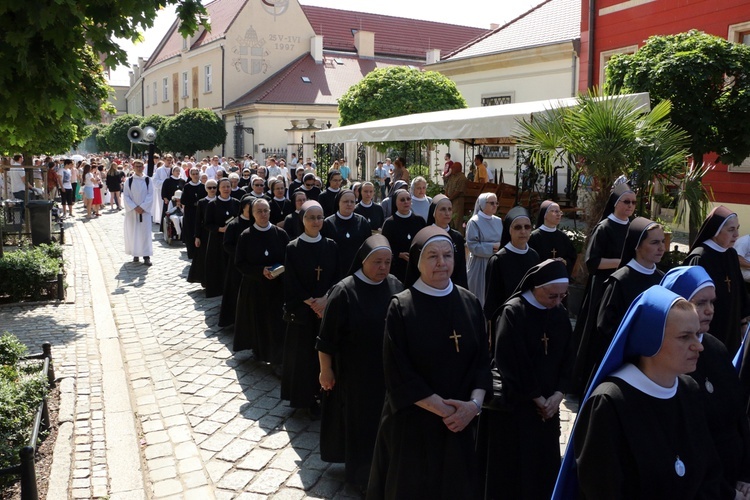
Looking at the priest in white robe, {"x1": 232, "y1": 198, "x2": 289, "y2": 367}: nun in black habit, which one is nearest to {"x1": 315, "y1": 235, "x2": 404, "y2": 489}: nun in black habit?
{"x1": 232, "y1": 198, "x2": 289, "y2": 367}: nun in black habit

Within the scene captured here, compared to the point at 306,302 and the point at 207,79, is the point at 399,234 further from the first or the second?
the point at 207,79

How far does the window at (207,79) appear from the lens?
49000mm

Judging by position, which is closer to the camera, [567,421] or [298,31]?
[567,421]

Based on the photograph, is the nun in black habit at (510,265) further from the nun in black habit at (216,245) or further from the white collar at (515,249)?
the nun in black habit at (216,245)

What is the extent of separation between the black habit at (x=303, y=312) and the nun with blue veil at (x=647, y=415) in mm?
3971

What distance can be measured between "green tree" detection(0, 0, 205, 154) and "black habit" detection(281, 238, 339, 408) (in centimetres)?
230

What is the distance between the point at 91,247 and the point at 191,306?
7.56m

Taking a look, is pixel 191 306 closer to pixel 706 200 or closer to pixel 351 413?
pixel 351 413

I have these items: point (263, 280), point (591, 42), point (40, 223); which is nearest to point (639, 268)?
point (263, 280)

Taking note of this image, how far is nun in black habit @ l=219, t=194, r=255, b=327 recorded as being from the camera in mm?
9141

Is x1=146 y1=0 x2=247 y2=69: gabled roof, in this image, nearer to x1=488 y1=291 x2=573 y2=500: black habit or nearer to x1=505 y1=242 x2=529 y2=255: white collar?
x1=505 y1=242 x2=529 y2=255: white collar

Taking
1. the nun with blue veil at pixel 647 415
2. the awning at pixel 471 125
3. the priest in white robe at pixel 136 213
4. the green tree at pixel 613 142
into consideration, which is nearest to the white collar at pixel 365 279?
the nun with blue veil at pixel 647 415

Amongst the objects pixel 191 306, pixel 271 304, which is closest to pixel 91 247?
Result: pixel 191 306

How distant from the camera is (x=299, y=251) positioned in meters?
6.81
